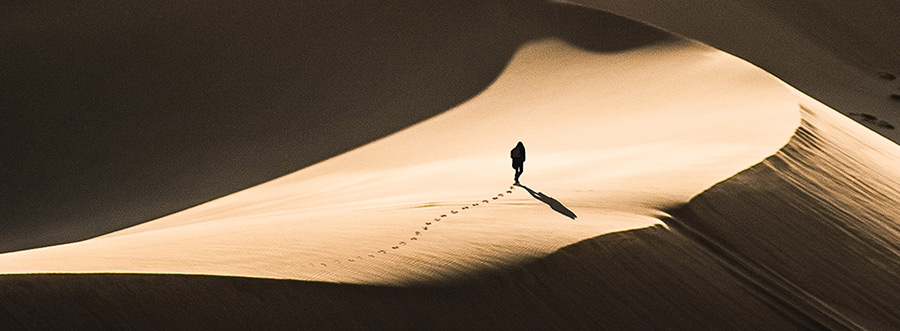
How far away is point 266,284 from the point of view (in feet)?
21.9

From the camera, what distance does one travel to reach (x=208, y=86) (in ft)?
66.6

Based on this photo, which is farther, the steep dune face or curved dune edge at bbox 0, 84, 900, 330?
the steep dune face

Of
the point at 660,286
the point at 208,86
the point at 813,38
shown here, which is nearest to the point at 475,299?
the point at 660,286

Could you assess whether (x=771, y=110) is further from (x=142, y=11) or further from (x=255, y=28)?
(x=142, y=11)

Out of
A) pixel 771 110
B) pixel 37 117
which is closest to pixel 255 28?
pixel 37 117

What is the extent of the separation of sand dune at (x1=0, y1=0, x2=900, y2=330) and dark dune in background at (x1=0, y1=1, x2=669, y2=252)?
2.72m

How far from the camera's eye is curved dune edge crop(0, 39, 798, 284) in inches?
292

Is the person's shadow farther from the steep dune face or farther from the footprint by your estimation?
the footprint

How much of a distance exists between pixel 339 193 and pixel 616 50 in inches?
372

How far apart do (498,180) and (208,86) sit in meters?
10.3

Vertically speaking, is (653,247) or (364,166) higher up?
(364,166)

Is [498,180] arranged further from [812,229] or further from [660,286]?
[660,286]

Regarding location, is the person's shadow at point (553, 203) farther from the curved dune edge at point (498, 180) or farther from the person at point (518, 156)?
the person at point (518, 156)

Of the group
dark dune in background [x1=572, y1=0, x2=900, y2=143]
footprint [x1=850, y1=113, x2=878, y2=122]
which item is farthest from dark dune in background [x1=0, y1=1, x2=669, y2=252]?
footprint [x1=850, y1=113, x2=878, y2=122]
